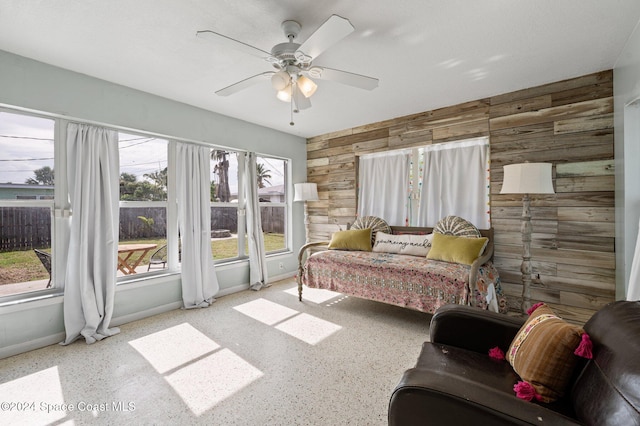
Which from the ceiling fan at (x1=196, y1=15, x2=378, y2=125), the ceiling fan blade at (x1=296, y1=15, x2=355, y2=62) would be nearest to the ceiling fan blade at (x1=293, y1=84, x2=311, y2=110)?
the ceiling fan at (x1=196, y1=15, x2=378, y2=125)

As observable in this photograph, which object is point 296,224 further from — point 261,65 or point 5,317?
point 5,317

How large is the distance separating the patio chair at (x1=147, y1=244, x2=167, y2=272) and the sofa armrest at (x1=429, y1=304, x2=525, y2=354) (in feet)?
10.4

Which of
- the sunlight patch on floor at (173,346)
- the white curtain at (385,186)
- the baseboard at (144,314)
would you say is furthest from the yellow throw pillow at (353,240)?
the baseboard at (144,314)

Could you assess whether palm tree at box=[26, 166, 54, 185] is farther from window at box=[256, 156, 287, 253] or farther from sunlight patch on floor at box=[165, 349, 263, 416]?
window at box=[256, 156, 287, 253]

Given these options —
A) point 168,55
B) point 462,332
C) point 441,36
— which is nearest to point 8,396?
point 168,55

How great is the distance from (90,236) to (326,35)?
2.82 metres

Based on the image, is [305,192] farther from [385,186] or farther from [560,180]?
[560,180]

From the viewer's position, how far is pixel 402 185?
4227 millimetres

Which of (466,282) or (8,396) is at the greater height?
(466,282)

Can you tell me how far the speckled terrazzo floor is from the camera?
5.67 feet

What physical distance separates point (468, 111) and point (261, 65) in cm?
255

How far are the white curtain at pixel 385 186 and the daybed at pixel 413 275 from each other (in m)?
0.38

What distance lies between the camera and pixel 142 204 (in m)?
3.31

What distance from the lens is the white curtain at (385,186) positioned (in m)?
4.21
